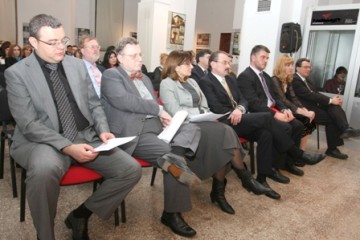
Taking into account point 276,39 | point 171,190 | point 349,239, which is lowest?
point 349,239

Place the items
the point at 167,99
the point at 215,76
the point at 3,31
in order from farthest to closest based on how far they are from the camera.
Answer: the point at 3,31, the point at 215,76, the point at 167,99

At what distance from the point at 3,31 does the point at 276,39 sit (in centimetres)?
869

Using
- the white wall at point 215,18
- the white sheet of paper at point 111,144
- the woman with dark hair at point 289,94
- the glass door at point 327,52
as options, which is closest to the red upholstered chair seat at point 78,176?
the white sheet of paper at point 111,144

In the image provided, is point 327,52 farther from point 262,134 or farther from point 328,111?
point 262,134

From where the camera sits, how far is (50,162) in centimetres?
166

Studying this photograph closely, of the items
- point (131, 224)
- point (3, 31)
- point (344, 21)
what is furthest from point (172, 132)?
point (3, 31)

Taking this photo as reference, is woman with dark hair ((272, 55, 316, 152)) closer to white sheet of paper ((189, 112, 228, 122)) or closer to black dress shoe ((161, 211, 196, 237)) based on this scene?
white sheet of paper ((189, 112, 228, 122))

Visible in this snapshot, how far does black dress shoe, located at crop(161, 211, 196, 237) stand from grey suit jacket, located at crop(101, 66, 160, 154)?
0.54 metres

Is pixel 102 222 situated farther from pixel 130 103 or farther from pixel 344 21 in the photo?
Result: pixel 344 21

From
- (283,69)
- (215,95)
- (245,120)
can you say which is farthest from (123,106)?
(283,69)

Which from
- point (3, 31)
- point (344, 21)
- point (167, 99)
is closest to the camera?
point (167, 99)

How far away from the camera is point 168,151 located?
2162 millimetres

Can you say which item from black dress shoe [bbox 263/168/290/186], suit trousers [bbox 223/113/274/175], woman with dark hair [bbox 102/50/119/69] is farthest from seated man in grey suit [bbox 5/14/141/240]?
woman with dark hair [bbox 102/50/119/69]

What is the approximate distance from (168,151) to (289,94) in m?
2.44
